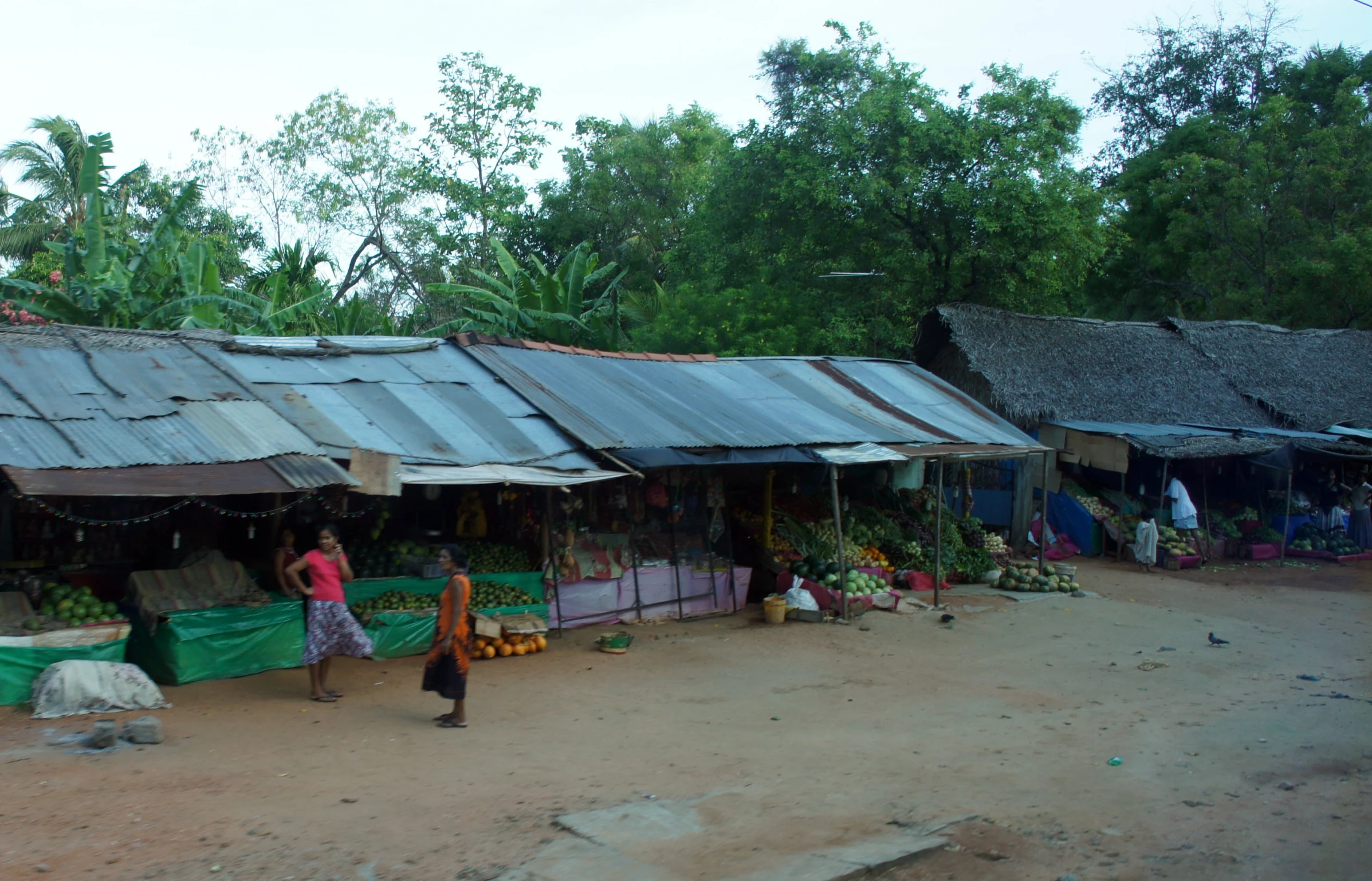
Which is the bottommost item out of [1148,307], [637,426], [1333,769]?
[1333,769]

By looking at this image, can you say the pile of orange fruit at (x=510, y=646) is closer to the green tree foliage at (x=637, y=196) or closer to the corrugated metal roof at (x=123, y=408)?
the corrugated metal roof at (x=123, y=408)

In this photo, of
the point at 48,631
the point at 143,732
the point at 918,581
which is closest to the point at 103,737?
the point at 143,732

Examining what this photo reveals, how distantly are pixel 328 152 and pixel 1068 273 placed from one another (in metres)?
18.8

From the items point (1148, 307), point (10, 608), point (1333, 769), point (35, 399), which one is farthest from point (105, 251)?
point (1148, 307)

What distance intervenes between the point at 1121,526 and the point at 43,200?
24.5 meters

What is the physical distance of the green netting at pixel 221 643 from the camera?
853cm

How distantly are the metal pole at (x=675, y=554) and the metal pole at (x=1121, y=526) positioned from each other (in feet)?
29.9

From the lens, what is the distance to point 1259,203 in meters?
25.4

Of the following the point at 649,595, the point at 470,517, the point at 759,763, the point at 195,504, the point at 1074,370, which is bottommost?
the point at 759,763

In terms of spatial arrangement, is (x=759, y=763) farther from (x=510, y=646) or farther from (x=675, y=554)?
(x=675, y=554)

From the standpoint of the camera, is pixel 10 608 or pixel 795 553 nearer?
pixel 10 608

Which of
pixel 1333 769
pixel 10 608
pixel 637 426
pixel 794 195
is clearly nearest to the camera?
pixel 1333 769

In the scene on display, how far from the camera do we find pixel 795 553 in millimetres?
13789

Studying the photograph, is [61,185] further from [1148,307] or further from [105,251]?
[1148,307]
